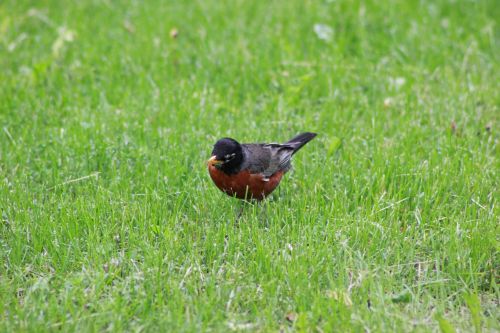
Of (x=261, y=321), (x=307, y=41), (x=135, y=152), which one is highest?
(x=307, y=41)

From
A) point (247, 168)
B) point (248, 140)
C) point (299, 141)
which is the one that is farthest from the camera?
point (248, 140)

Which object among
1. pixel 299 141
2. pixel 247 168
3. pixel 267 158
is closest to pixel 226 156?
pixel 247 168

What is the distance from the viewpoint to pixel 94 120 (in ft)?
18.7

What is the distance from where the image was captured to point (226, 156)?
14.6ft

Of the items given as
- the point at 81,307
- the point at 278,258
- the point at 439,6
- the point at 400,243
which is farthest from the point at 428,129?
the point at 81,307

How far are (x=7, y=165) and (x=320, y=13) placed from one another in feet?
13.6

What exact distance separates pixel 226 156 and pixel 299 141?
0.88 metres

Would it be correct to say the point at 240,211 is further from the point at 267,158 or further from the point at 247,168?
the point at 267,158

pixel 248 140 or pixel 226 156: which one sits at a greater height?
pixel 226 156

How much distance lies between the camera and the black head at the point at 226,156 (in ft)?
14.5

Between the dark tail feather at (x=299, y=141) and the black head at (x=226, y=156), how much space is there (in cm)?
64

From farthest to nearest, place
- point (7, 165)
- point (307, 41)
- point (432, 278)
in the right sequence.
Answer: point (307, 41) → point (7, 165) → point (432, 278)

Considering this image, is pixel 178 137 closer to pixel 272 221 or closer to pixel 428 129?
pixel 272 221

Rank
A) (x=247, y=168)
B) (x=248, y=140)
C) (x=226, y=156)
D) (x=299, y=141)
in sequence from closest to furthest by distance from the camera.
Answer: (x=226, y=156), (x=247, y=168), (x=299, y=141), (x=248, y=140)
